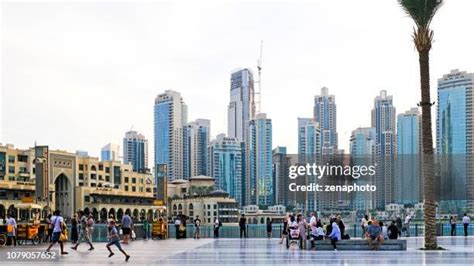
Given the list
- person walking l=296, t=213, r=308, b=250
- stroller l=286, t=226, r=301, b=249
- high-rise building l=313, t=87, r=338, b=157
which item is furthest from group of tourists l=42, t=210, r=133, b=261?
high-rise building l=313, t=87, r=338, b=157

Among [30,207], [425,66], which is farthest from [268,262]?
[30,207]

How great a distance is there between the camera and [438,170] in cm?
3747

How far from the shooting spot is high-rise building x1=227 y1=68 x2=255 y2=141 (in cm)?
14538

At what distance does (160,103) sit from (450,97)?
10947 cm

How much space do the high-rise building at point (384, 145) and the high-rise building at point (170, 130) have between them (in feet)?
224

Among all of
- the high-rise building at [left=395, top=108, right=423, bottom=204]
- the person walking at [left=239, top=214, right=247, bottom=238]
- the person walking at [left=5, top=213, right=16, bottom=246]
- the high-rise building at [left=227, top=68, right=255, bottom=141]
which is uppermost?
the high-rise building at [left=227, top=68, right=255, bottom=141]

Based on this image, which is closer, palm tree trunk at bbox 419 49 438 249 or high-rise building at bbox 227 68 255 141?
palm tree trunk at bbox 419 49 438 249

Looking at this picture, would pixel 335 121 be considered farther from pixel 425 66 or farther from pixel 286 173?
pixel 425 66

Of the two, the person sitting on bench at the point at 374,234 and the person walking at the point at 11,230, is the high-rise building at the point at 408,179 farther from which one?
the person walking at the point at 11,230

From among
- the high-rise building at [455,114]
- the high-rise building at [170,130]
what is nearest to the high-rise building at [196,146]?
the high-rise building at [170,130]

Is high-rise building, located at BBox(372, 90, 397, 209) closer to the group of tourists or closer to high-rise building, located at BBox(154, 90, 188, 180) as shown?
the group of tourists

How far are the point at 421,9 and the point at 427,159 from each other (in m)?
4.93

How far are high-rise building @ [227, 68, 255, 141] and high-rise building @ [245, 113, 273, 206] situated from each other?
350 inches

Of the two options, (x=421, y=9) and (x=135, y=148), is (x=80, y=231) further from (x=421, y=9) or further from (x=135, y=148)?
(x=135, y=148)
